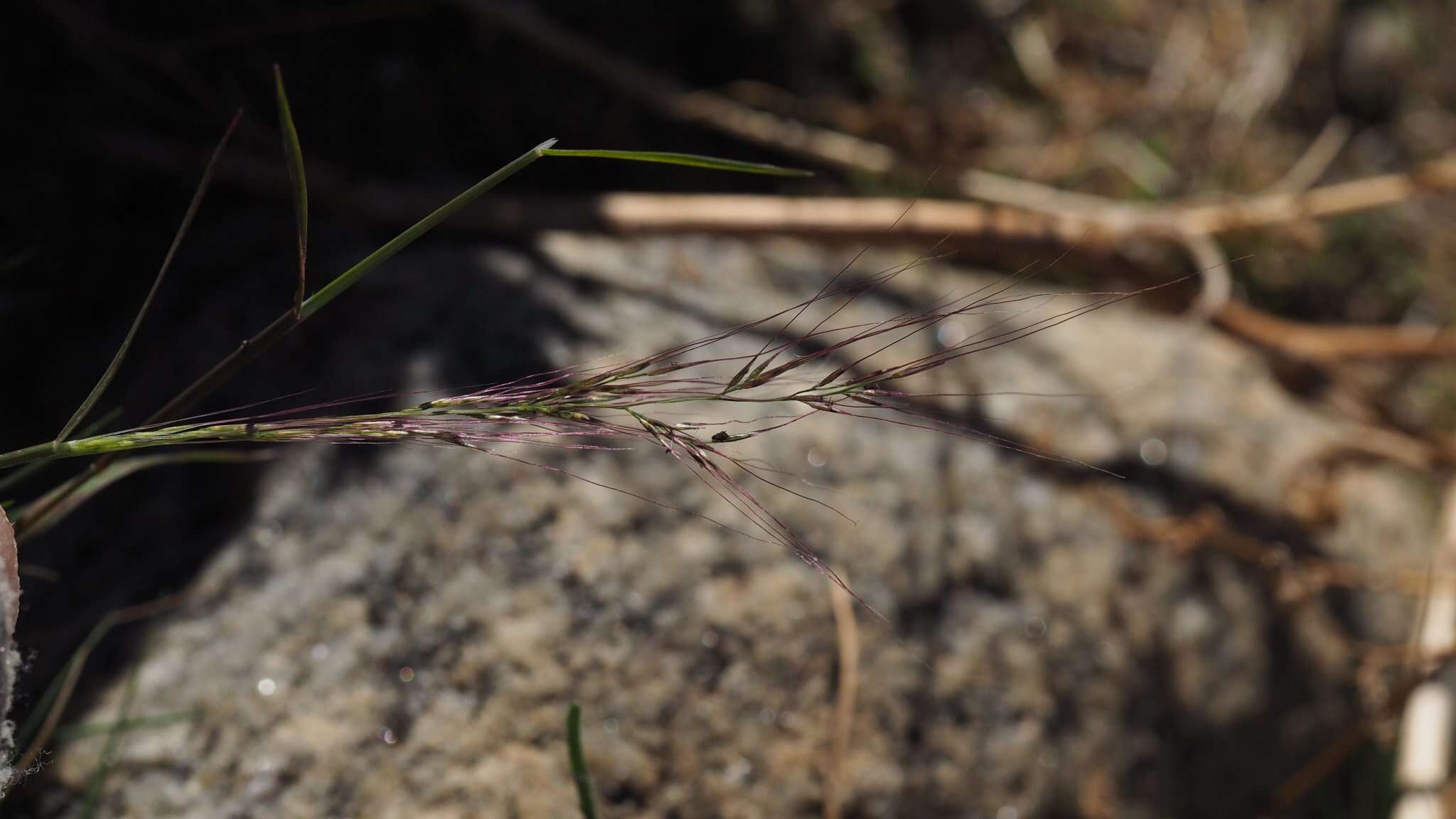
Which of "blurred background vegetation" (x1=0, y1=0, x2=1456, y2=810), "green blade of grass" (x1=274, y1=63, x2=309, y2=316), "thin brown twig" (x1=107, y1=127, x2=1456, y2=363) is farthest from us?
"thin brown twig" (x1=107, y1=127, x2=1456, y2=363)

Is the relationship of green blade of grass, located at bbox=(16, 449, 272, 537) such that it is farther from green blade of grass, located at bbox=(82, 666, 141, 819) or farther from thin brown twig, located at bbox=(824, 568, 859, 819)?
thin brown twig, located at bbox=(824, 568, 859, 819)

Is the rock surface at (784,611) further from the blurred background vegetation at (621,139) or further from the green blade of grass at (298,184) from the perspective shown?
the green blade of grass at (298,184)

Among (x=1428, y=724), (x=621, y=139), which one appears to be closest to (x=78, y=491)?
(x=621, y=139)

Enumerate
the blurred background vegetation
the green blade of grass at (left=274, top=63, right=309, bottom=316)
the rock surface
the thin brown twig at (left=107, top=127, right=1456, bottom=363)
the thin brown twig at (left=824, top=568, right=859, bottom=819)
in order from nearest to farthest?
the green blade of grass at (left=274, top=63, right=309, bottom=316)
the rock surface
the thin brown twig at (left=824, top=568, right=859, bottom=819)
the blurred background vegetation
the thin brown twig at (left=107, top=127, right=1456, bottom=363)

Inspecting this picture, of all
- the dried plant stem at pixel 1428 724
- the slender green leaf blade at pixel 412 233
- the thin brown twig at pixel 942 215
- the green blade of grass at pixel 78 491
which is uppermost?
the thin brown twig at pixel 942 215

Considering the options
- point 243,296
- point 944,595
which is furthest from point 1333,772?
point 243,296

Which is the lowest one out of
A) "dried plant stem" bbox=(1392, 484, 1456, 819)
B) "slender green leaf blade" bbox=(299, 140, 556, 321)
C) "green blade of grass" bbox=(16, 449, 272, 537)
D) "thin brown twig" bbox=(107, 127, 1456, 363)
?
"dried plant stem" bbox=(1392, 484, 1456, 819)

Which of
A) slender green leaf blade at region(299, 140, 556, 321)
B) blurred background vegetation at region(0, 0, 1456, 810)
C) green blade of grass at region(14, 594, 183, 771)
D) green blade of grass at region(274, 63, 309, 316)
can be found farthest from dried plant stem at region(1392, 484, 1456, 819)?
green blade of grass at region(14, 594, 183, 771)

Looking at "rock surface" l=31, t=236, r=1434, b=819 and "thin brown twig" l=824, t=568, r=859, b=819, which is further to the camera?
"thin brown twig" l=824, t=568, r=859, b=819

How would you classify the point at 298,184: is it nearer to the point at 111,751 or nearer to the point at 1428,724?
the point at 111,751

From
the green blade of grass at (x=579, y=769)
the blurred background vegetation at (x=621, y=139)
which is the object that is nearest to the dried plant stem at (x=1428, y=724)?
the blurred background vegetation at (x=621, y=139)
